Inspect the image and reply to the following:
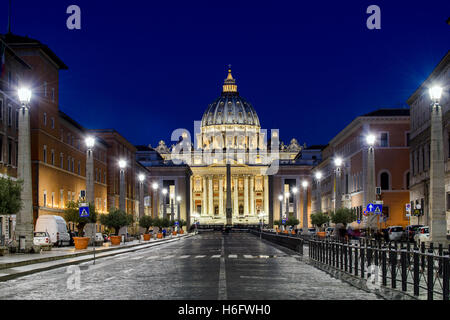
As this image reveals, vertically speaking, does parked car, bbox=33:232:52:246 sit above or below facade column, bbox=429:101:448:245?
below

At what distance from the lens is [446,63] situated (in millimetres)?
60312

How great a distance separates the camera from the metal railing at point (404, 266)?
13812 mm

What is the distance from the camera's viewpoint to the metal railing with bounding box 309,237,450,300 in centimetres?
1381

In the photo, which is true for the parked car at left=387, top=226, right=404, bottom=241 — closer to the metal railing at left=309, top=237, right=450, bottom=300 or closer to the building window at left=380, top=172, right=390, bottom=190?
the metal railing at left=309, top=237, right=450, bottom=300

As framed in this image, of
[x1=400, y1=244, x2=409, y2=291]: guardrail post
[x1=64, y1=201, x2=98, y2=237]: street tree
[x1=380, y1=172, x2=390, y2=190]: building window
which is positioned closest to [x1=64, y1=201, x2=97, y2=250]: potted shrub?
[x1=64, y1=201, x2=98, y2=237]: street tree

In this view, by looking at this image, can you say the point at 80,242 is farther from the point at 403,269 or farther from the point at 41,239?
the point at 403,269

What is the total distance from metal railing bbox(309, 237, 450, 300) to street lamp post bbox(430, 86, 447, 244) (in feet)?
12.8

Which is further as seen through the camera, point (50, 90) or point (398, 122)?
point (398, 122)

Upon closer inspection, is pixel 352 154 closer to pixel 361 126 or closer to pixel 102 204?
pixel 361 126

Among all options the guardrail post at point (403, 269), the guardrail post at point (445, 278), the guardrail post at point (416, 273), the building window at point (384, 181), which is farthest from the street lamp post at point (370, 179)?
the building window at point (384, 181)

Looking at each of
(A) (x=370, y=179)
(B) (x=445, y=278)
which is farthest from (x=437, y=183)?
(B) (x=445, y=278)
